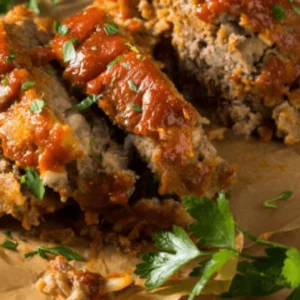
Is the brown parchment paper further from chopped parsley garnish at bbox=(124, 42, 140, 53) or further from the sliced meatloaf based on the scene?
chopped parsley garnish at bbox=(124, 42, 140, 53)

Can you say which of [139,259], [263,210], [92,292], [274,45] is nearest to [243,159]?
[263,210]

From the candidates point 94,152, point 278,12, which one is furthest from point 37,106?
point 278,12

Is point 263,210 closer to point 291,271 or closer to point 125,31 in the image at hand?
point 291,271

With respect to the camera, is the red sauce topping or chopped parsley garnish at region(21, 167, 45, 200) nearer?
chopped parsley garnish at region(21, 167, 45, 200)

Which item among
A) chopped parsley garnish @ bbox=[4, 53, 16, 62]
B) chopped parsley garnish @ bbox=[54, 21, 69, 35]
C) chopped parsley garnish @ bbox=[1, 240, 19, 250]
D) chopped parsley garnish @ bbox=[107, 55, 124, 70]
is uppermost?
chopped parsley garnish @ bbox=[54, 21, 69, 35]

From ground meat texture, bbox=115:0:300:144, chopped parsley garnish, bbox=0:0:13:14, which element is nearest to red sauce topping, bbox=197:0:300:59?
ground meat texture, bbox=115:0:300:144

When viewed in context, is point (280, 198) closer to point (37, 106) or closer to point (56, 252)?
point (56, 252)
